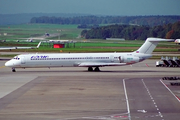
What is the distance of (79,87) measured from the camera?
1608 inches

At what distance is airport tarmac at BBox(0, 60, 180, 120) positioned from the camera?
27125 mm

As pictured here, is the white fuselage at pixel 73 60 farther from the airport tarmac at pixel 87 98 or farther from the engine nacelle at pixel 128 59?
the airport tarmac at pixel 87 98

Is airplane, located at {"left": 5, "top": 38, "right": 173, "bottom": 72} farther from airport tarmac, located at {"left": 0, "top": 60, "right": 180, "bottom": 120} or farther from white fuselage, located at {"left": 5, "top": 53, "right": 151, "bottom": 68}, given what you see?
airport tarmac, located at {"left": 0, "top": 60, "right": 180, "bottom": 120}

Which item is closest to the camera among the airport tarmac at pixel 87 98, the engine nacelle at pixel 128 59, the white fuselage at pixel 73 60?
the airport tarmac at pixel 87 98

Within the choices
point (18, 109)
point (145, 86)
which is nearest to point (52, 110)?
point (18, 109)

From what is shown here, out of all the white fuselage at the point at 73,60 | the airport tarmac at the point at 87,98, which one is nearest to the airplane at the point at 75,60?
the white fuselage at the point at 73,60

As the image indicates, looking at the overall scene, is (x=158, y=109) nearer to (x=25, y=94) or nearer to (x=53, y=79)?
(x=25, y=94)

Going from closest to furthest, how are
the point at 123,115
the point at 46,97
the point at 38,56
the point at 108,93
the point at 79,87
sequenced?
the point at 123,115 → the point at 46,97 → the point at 108,93 → the point at 79,87 → the point at 38,56

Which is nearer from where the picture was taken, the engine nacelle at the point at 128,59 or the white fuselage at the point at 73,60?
the white fuselage at the point at 73,60

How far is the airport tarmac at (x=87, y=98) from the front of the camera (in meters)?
27.1

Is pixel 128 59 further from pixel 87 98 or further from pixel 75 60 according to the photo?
pixel 87 98

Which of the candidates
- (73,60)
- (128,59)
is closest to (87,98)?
(73,60)

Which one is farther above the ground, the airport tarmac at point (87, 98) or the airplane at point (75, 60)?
the airplane at point (75, 60)

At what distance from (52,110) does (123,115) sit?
525cm
